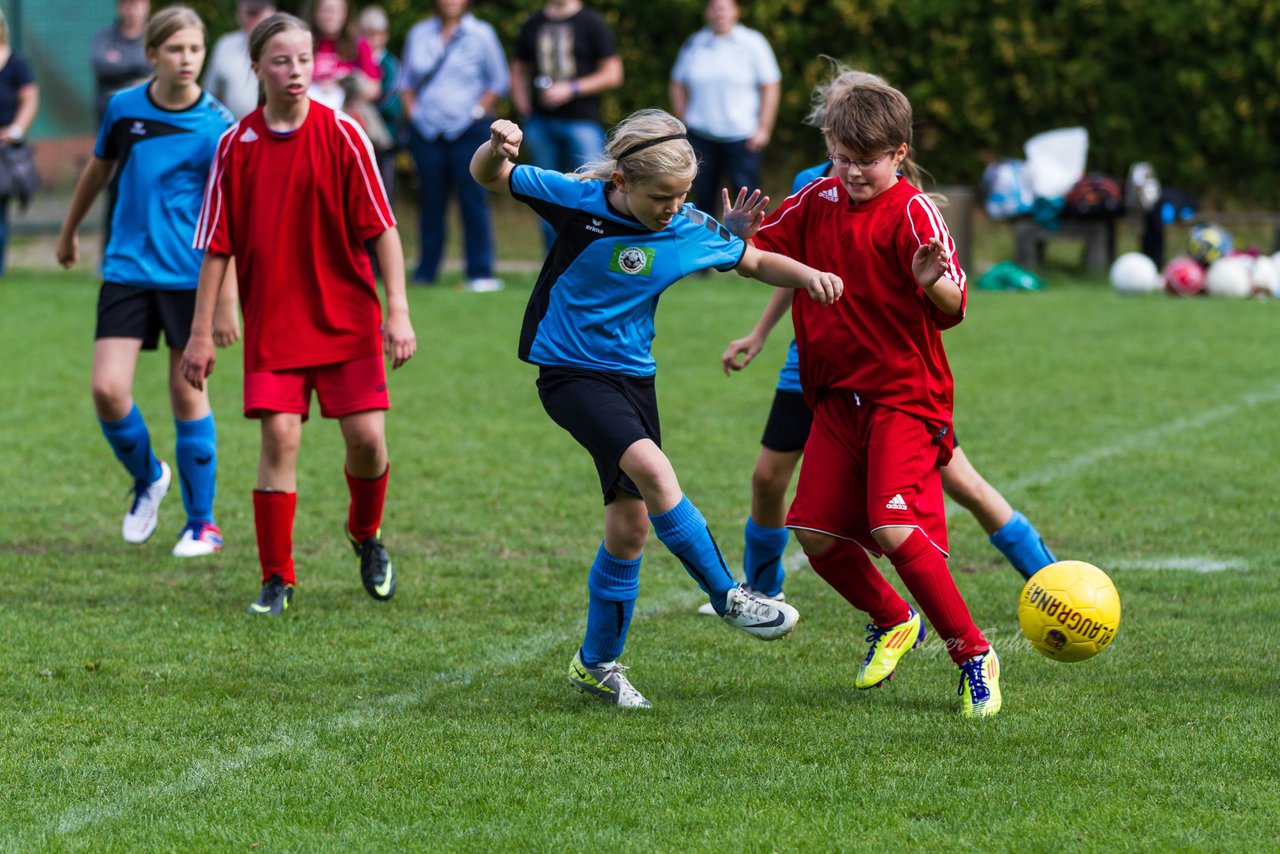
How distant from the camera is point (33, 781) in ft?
12.6

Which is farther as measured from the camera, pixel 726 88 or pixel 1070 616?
pixel 726 88

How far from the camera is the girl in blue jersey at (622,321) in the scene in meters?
4.30

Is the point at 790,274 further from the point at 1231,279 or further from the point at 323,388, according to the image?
the point at 1231,279

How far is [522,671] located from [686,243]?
130 cm

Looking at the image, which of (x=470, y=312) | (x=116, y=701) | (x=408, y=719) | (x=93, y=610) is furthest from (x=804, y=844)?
(x=470, y=312)

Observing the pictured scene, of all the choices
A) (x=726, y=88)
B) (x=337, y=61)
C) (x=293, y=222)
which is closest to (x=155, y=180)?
(x=293, y=222)

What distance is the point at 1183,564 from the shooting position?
5.96 meters

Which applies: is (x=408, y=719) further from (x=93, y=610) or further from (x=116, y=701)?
(x=93, y=610)

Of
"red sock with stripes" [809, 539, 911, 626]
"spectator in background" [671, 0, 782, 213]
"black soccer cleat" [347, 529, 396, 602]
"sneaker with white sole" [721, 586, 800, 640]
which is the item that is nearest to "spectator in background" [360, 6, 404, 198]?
"spectator in background" [671, 0, 782, 213]

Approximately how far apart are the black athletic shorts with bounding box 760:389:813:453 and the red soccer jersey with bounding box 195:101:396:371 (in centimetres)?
137

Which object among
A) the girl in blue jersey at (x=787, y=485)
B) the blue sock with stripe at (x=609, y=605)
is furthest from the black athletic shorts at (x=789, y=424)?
the blue sock with stripe at (x=609, y=605)

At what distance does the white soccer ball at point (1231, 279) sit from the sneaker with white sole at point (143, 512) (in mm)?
10113

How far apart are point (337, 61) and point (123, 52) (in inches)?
85.5

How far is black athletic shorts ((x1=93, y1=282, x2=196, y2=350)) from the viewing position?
631cm
